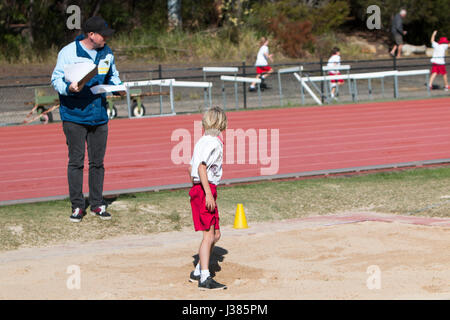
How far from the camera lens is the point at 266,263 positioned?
23.4 ft

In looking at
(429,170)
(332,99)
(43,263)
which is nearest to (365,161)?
(429,170)

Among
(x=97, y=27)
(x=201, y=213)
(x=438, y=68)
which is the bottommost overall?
(x=438, y=68)

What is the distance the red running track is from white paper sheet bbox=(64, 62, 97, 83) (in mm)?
2439

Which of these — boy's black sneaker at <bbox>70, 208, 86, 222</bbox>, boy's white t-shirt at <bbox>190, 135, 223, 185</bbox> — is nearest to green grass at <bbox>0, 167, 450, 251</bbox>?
boy's black sneaker at <bbox>70, 208, 86, 222</bbox>

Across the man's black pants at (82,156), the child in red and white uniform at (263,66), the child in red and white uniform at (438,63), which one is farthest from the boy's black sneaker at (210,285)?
the child in red and white uniform at (438,63)

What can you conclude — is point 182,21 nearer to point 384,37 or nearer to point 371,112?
point 384,37

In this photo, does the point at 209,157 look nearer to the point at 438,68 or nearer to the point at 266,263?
the point at 266,263

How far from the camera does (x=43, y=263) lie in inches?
289

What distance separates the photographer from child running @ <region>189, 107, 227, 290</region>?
6555 millimetres

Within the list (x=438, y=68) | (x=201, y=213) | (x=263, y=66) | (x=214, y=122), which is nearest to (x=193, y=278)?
(x=201, y=213)

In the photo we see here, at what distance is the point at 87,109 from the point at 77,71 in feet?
1.74

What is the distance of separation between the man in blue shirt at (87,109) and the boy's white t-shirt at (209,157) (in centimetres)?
226
